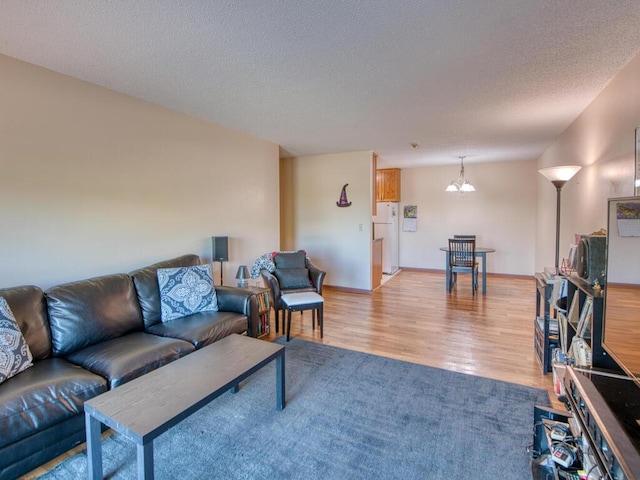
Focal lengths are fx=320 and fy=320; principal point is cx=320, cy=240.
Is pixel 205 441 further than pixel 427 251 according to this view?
No

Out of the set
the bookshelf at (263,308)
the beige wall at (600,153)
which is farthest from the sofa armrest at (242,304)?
the beige wall at (600,153)

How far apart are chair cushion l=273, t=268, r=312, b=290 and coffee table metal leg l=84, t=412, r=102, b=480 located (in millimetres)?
2420

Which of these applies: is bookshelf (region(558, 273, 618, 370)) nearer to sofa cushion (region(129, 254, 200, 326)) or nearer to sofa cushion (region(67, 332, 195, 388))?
sofa cushion (region(67, 332, 195, 388))

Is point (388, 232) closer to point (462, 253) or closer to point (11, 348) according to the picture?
point (462, 253)

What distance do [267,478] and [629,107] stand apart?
3.31 m

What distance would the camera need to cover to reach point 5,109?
2.16 meters

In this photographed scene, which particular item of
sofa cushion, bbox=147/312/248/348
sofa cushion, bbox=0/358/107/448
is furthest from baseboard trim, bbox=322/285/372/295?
sofa cushion, bbox=0/358/107/448

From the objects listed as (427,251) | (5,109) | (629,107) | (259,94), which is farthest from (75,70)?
(427,251)

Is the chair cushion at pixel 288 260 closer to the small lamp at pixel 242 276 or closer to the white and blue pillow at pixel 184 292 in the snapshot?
the small lamp at pixel 242 276

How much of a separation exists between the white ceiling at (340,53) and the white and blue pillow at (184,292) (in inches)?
63.4

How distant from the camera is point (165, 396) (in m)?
1.61

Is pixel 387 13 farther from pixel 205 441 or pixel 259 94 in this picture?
pixel 205 441

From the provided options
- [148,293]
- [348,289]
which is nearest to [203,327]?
[148,293]

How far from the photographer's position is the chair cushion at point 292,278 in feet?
12.7
